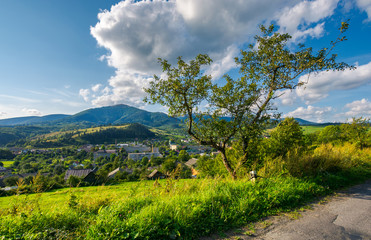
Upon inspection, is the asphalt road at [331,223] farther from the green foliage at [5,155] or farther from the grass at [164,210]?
the green foliage at [5,155]

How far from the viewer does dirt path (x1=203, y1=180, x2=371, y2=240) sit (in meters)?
3.63

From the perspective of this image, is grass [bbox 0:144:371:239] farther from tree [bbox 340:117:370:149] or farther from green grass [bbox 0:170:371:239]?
tree [bbox 340:117:370:149]

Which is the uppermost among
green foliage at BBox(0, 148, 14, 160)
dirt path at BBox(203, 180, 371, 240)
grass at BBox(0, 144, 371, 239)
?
grass at BBox(0, 144, 371, 239)

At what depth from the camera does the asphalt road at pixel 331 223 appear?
361cm

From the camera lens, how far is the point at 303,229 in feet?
12.7

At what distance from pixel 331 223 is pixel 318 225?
1.44 ft

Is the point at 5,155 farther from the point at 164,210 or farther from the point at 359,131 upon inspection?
the point at 359,131

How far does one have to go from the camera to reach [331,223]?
4105 millimetres

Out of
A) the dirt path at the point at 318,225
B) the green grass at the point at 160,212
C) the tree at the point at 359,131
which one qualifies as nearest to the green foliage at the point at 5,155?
the green grass at the point at 160,212

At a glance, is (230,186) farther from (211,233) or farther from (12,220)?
(12,220)

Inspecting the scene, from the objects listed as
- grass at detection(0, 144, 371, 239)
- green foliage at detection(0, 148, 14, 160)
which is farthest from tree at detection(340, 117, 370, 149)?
green foliage at detection(0, 148, 14, 160)

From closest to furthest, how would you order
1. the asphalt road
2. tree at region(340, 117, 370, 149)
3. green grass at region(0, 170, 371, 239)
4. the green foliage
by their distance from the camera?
1. green grass at region(0, 170, 371, 239)
2. the asphalt road
3. tree at region(340, 117, 370, 149)
4. the green foliage

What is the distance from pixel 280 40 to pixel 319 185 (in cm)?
740

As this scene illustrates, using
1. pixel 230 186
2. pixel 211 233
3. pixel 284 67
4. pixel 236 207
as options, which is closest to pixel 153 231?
pixel 211 233
